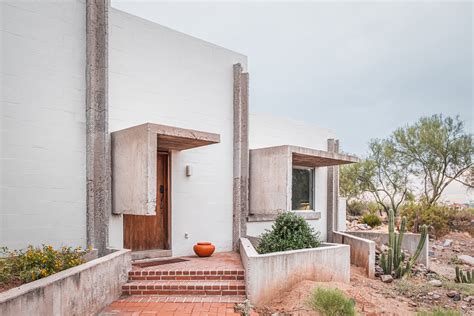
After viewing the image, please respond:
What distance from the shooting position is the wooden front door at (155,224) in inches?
330

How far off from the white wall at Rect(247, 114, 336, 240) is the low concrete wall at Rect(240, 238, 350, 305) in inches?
124

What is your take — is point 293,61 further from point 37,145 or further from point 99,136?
point 37,145

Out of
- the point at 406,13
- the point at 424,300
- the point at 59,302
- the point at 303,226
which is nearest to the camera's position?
the point at 59,302

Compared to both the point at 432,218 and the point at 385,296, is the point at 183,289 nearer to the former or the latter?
the point at 385,296

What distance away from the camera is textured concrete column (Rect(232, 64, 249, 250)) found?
10250mm

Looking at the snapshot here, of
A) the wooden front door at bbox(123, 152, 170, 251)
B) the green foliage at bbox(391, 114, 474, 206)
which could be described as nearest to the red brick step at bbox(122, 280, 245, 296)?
the wooden front door at bbox(123, 152, 170, 251)

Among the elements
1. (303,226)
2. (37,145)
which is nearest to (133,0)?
(37,145)

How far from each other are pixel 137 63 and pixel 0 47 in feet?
9.22

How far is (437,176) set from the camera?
21.7 meters

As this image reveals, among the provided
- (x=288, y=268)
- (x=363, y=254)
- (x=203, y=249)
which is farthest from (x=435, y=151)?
(x=288, y=268)

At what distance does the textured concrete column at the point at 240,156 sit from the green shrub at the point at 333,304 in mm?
4967

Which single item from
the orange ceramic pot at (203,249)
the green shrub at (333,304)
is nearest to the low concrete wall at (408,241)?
the orange ceramic pot at (203,249)

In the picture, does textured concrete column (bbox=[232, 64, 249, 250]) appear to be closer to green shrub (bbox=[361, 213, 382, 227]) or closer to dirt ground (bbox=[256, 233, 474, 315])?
dirt ground (bbox=[256, 233, 474, 315])

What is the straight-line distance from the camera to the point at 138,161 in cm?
724
